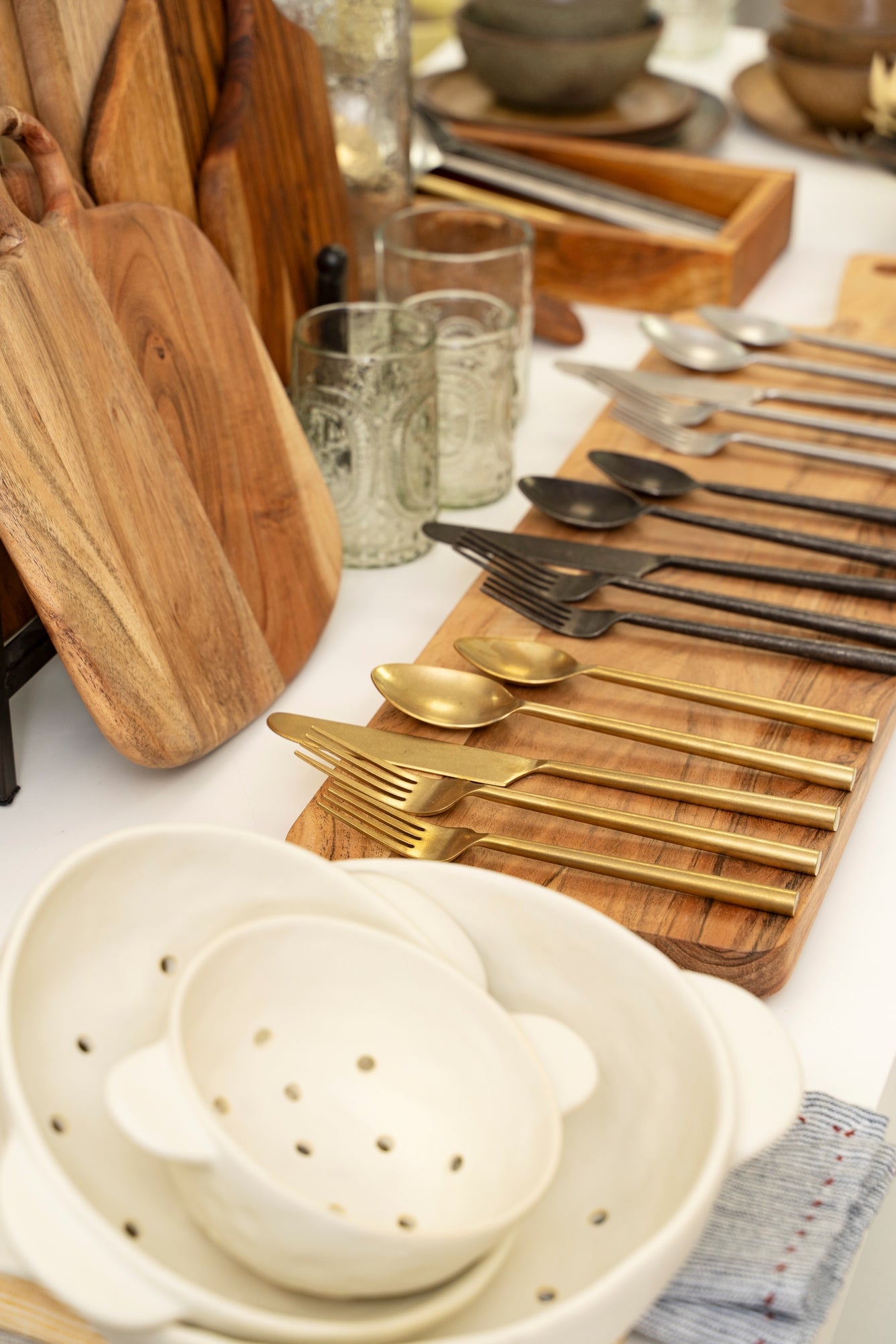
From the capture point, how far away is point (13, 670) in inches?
23.9

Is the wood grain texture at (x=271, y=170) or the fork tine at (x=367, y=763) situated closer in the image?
the fork tine at (x=367, y=763)

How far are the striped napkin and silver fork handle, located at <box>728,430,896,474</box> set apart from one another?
469 mm

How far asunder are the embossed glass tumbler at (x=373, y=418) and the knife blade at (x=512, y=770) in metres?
0.19

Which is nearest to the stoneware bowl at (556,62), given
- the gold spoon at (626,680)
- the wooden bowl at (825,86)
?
the wooden bowl at (825,86)

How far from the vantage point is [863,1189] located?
0.42 meters

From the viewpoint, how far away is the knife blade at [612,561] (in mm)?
672

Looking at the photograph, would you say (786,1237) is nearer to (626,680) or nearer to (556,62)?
(626,680)

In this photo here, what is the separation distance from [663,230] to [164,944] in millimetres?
875

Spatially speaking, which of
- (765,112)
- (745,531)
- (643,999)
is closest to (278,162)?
(745,531)

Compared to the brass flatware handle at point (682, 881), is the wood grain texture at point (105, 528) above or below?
above

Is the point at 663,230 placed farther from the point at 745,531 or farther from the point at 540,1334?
the point at 540,1334

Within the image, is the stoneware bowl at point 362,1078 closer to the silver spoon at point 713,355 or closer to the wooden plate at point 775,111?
the silver spoon at point 713,355

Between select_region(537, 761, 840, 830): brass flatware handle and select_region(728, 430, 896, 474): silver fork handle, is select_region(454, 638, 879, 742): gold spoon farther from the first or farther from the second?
select_region(728, 430, 896, 474): silver fork handle

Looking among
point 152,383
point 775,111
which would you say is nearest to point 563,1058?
point 152,383
